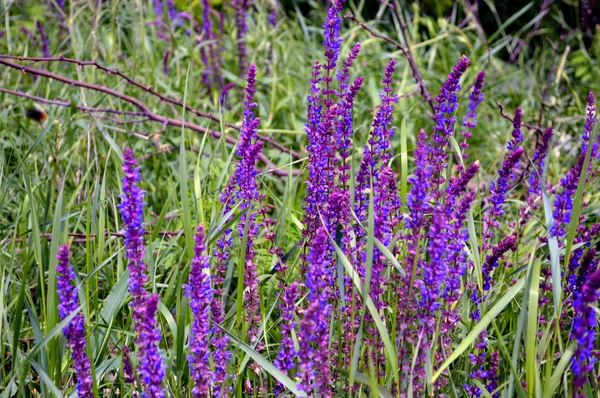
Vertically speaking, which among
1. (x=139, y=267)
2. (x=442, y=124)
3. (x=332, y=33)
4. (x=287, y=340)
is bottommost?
(x=287, y=340)

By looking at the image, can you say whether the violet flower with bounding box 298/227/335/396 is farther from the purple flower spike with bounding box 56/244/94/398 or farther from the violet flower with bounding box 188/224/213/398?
the purple flower spike with bounding box 56/244/94/398

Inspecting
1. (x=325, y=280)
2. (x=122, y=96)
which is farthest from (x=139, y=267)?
(x=122, y=96)

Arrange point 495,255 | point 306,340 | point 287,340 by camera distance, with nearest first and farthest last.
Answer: point 306,340 < point 287,340 < point 495,255

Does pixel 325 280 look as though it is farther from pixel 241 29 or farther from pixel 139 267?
pixel 241 29

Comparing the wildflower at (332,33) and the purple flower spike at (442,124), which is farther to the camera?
the wildflower at (332,33)

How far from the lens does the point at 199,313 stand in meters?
2.05

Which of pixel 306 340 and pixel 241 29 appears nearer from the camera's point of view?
pixel 306 340

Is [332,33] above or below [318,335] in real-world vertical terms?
above

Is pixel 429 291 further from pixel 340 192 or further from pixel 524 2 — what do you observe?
pixel 524 2

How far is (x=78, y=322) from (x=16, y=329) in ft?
1.22

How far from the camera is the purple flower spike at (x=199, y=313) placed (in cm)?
201

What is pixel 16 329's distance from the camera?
91.7 inches

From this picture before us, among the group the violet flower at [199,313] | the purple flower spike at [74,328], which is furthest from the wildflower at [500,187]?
the purple flower spike at [74,328]

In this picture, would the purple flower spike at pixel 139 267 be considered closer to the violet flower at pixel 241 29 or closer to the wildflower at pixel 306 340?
the wildflower at pixel 306 340
